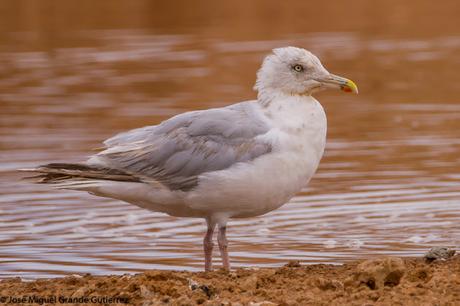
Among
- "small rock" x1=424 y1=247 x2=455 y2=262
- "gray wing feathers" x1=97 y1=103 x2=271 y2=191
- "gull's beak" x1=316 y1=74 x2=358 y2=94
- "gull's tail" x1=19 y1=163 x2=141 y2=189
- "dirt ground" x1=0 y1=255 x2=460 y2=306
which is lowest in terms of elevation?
A: "dirt ground" x1=0 y1=255 x2=460 y2=306

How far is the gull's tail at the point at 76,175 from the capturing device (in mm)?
8195

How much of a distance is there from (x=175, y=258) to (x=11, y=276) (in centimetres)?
119

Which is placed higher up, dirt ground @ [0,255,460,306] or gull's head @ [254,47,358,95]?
gull's head @ [254,47,358,95]

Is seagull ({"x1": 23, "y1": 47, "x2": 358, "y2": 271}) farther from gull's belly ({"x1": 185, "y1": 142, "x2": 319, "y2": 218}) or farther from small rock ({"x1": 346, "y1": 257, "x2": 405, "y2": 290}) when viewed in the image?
small rock ({"x1": 346, "y1": 257, "x2": 405, "y2": 290})

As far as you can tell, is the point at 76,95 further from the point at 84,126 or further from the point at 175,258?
the point at 175,258

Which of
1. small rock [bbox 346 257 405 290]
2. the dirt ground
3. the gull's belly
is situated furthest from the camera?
the gull's belly

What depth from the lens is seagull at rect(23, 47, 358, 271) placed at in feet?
26.1

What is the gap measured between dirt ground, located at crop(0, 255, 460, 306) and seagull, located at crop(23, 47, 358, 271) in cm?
56

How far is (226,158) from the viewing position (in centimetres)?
808

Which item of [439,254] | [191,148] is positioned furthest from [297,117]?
[439,254]

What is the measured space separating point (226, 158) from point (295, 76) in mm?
789

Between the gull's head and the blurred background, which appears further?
the blurred background

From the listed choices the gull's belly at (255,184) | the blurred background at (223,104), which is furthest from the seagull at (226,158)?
the blurred background at (223,104)

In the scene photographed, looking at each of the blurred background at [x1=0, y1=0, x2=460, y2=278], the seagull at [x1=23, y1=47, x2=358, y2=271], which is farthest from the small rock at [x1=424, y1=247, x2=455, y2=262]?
the seagull at [x1=23, y1=47, x2=358, y2=271]
